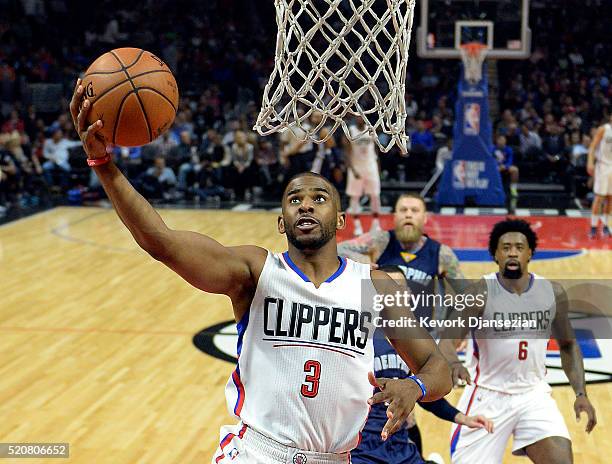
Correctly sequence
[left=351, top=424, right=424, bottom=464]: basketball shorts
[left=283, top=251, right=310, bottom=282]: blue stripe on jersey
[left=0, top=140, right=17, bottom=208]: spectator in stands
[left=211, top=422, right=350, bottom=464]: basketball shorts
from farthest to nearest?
[left=0, top=140, right=17, bottom=208]: spectator in stands < [left=351, top=424, right=424, bottom=464]: basketball shorts < [left=283, top=251, right=310, bottom=282]: blue stripe on jersey < [left=211, top=422, right=350, bottom=464]: basketball shorts

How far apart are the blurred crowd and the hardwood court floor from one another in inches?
164

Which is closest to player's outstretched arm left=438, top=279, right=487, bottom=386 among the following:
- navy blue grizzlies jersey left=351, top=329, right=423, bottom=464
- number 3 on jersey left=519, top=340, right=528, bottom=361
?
number 3 on jersey left=519, top=340, right=528, bottom=361

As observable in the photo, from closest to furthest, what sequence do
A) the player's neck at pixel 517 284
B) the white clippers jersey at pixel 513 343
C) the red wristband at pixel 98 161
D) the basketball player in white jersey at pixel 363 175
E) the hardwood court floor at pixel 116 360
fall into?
the red wristband at pixel 98 161 → the white clippers jersey at pixel 513 343 → the player's neck at pixel 517 284 → the hardwood court floor at pixel 116 360 → the basketball player in white jersey at pixel 363 175

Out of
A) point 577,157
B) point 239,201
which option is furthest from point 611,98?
point 239,201

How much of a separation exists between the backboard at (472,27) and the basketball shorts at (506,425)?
32.6 feet

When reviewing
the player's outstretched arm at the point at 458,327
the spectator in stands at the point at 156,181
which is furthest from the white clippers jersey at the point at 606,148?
the player's outstretched arm at the point at 458,327

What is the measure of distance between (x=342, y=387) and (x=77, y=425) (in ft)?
10.3

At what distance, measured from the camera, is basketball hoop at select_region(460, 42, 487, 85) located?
1445cm

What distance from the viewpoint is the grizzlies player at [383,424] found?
4188 mm

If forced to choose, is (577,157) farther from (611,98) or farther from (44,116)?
(44,116)

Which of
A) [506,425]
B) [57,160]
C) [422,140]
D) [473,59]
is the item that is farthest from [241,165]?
[506,425]

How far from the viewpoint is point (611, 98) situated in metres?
19.5

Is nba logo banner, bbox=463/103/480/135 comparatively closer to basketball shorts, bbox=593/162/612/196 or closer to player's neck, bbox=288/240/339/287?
basketball shorts, bbox=593/162/612/196

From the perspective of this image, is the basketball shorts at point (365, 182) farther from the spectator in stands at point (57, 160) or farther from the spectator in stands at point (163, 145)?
the spectator in stands at point (57, 160)
